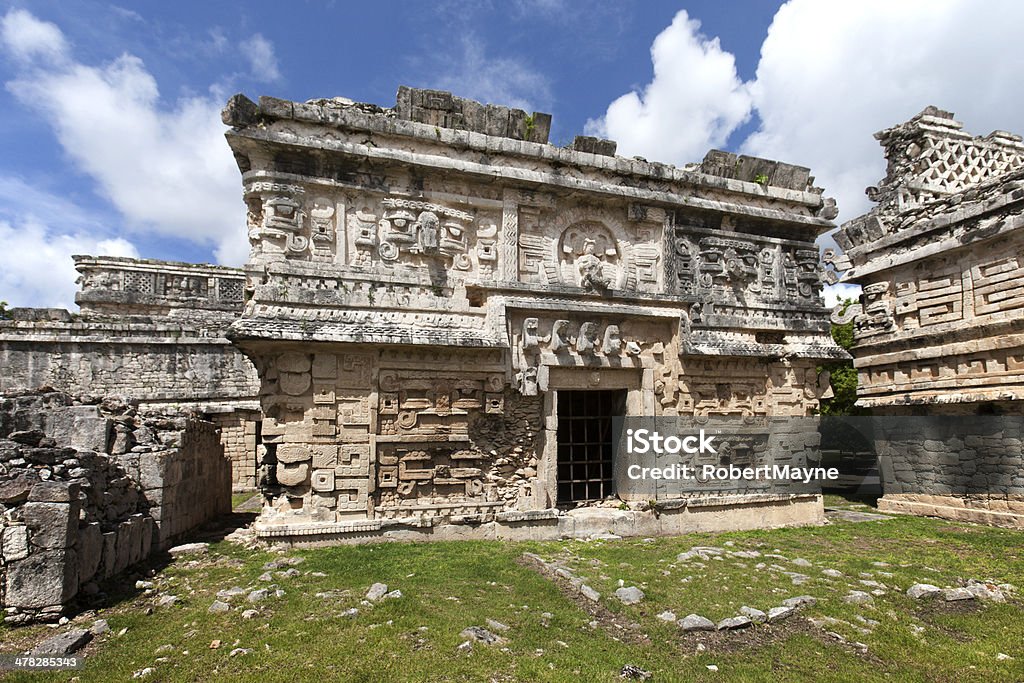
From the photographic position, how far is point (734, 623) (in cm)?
471

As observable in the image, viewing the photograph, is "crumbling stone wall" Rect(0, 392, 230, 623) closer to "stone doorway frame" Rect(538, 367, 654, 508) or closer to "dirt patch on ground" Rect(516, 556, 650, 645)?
"dirt patch on ground" Rect(516, 556, 650, 645)

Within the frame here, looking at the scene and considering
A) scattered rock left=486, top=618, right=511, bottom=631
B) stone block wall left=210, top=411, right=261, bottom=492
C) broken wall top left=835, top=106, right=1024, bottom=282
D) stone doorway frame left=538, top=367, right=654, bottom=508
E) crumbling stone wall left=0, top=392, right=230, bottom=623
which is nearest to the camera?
crumbling stone wall left=0, top=392, right=230, bottom=623

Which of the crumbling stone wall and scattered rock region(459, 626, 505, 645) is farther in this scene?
the crumbling stone wall

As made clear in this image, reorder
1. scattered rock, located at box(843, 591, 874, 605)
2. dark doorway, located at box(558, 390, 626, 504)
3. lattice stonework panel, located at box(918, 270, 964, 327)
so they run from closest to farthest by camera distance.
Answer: scattered rock, located at box(843, 591, 874, 605) < dark doorway, located at box(558, 390, 626, 504) < lattice stonework panel, located at box(918, 270, 964, 327)

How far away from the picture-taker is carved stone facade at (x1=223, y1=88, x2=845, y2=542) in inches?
276

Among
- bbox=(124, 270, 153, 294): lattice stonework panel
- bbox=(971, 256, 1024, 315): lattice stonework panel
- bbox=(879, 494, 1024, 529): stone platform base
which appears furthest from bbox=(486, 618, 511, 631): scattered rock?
bbox=(124, 270, 153, 294): lattice stonework panel

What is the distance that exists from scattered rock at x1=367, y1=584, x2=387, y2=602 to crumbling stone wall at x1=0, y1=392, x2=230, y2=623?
2373mm

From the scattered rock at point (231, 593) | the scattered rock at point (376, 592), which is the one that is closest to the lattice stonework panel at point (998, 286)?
the scattered rock at point (376, 592)

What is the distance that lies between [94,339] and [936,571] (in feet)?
53.8

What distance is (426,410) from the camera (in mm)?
7449

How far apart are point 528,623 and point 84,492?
4117 millimetres

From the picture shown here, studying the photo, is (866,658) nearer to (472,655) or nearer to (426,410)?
(472,655)

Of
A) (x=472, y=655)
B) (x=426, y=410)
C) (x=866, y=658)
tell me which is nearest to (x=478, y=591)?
(x=472, y=655)

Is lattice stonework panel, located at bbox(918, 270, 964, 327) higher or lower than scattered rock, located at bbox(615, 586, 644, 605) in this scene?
higher
